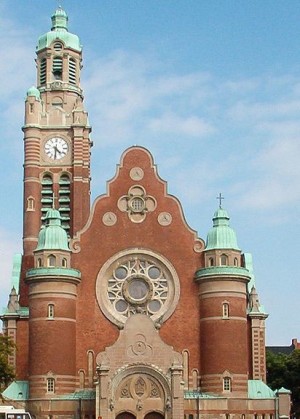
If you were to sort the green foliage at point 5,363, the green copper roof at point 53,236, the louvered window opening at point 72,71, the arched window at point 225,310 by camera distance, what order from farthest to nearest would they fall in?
the louvered window opening at point 72,71, the green copper roof at point 53,236, the arched window at point 225,310, the green foliage at point 5,363

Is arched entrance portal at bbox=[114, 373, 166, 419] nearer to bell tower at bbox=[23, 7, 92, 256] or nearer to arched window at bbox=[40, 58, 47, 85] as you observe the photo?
bell tower at bbox=[23, 7, 92, 256]

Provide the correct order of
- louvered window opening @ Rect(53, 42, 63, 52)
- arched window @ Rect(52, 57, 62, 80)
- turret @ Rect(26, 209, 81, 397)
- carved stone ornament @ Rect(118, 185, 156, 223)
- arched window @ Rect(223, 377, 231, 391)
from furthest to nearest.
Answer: louvered window opening @ Rect(53, 42, 63, 52)
arched window @ Rect(52, 57, 62, 80)
carved stone ornament @ Rect(118, 185, 156, 223)
arched window @ Rect(223, 377, 231, 391)
turret @ Rect(26, 209, 81, 397)

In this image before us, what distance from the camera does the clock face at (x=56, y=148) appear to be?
97.3 metres

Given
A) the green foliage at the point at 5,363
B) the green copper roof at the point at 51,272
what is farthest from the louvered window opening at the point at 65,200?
the green foliage at the point at 5,363

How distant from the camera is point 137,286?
286 ft

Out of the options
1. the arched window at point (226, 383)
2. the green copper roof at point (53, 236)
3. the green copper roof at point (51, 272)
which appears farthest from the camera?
the green copper roof at point (53, 236)

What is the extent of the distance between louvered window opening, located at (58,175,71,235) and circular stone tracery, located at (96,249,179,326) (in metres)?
9.86

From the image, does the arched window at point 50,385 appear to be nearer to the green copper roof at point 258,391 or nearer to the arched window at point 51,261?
the arched window at point 51,261

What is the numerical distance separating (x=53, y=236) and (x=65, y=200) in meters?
10.3

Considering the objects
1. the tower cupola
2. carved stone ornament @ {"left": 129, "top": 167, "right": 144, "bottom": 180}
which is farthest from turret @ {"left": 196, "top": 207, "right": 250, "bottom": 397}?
the tower cupola

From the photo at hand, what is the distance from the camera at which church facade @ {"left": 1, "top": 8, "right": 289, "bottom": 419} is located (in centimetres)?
8088

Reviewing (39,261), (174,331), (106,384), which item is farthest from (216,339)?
(39,261)

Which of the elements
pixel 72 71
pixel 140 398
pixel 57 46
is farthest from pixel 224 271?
pixel 57 46

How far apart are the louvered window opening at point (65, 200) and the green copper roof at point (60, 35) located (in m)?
13.0
